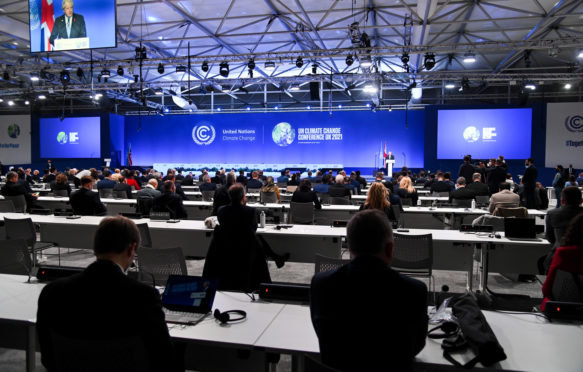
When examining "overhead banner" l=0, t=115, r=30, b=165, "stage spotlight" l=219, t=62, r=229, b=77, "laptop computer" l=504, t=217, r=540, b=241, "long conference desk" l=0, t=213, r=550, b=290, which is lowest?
"long conference desk" l=0, t=213, r=550, b=290

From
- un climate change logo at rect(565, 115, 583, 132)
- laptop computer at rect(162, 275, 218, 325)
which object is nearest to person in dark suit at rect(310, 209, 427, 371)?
laptop computer at rect(162, 275, 218, 325)

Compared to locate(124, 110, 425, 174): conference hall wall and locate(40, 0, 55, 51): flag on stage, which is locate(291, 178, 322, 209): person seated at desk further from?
locate(124, 110, 425, 174): conference hall wall

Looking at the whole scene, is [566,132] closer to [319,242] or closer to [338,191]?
[338,191]

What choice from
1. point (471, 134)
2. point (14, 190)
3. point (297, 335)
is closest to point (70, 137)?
point (14, 190)

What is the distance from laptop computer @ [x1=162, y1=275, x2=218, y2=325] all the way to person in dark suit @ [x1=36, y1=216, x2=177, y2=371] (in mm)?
671

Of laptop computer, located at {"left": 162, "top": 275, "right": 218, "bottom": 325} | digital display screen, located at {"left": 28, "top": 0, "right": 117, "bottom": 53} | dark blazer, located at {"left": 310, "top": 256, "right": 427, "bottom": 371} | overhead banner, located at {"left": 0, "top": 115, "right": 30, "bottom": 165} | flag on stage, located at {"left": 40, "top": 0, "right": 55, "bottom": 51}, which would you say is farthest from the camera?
overhead banner, located at {"left": 0, "top": 115, "right": 30, "bottom": 165}

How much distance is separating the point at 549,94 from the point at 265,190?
17.8 metres

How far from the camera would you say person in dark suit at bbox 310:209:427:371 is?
159 centimetres

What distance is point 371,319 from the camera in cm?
159

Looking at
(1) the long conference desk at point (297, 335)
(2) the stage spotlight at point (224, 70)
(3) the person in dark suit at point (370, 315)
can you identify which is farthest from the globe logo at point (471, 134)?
(3) the person in dark suit at point (370, 315)

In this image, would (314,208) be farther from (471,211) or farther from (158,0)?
(158,0)

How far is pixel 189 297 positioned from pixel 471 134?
1744 centimetres

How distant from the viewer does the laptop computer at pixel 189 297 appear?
2.39 metres

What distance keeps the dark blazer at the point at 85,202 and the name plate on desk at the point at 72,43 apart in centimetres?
237
